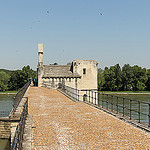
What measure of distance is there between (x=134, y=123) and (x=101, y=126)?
151cm

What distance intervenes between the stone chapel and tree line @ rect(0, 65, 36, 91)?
4764 cm

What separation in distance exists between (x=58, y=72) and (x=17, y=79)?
5356 centimetres

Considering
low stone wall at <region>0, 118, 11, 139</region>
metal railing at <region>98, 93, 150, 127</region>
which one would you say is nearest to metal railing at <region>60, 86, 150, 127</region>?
metal railing at <region>98, 93, 150, 127</region>

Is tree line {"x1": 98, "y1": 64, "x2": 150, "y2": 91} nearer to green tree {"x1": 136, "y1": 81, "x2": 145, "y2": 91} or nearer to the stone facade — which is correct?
green tree {"x1": 136, "y1": 81, "x2": 145, "y2": 91}

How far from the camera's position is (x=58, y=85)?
35250mm

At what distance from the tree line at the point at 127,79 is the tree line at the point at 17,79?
29.1 m

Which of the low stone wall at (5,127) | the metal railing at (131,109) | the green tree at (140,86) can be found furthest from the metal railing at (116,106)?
the green tree at (140,86)

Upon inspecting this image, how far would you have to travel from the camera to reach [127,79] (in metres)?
86.8

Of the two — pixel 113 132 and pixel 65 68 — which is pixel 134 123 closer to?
pixel 113 132

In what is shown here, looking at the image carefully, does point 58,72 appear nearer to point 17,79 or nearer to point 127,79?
point 17,79

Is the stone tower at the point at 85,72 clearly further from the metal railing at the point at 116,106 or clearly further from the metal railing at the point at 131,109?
the metal railing at the point at 131,109

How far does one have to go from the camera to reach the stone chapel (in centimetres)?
3538

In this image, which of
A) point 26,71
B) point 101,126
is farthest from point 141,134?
point 26,71

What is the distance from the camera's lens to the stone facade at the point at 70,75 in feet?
116
